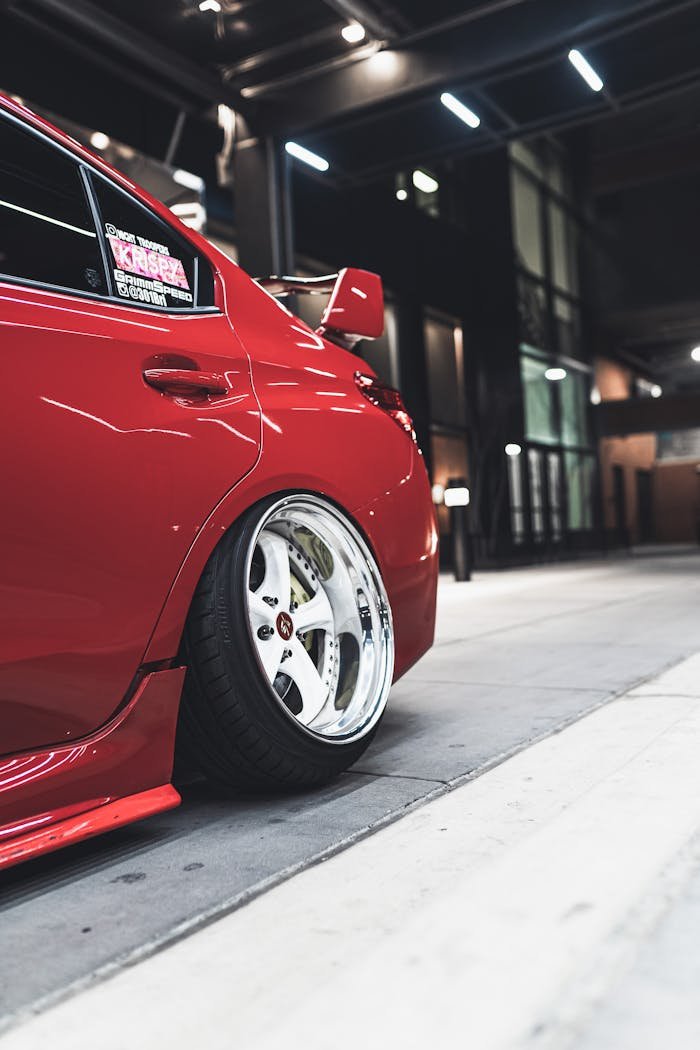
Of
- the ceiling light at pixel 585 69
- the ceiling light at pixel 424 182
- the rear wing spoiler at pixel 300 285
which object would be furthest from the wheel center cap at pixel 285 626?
the ceiling light at pixel 424 182

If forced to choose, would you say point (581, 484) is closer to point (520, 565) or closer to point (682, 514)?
point (520, 565)

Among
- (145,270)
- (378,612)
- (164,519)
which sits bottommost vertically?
(378,612)

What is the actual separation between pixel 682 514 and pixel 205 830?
3491 cm

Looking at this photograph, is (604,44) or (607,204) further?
(607,204)

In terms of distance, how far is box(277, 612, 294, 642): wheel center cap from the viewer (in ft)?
8.00

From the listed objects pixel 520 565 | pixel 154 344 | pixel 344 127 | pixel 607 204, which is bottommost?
pixel 520 565

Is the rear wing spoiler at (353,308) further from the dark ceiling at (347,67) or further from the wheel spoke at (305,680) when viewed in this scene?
the dark ceiling at (347,67)

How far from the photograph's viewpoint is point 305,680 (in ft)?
8.20

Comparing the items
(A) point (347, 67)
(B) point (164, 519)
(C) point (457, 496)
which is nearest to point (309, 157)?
(A) point (347, 67)

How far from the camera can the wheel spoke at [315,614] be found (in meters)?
2.55

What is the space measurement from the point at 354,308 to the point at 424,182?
16015 millimetres

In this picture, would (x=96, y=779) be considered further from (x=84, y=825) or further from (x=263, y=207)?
(x=263, y=207)

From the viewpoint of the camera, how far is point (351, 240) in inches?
607

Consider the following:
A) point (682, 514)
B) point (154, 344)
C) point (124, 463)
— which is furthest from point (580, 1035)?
point (682, 514)
